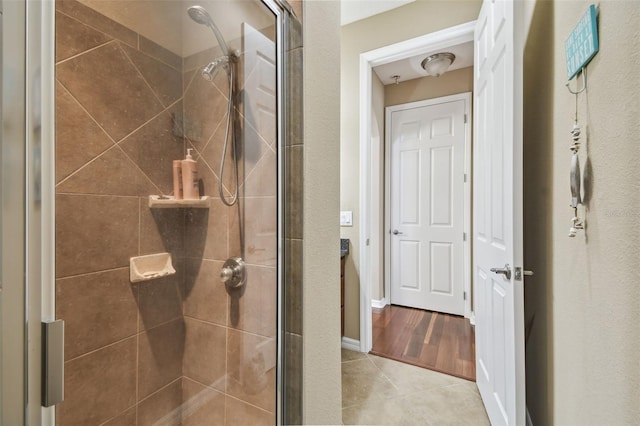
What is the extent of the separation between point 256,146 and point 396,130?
8.82ft

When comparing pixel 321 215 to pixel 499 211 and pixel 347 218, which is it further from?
pixel 347 218

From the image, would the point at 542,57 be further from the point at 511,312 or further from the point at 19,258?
the point at 19,258

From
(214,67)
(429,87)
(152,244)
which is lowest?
(152,244)

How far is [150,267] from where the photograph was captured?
4.18 ft

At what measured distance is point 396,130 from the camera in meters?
3.46

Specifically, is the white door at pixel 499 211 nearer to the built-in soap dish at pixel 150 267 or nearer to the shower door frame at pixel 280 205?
the shower door frame at pixel 280 205

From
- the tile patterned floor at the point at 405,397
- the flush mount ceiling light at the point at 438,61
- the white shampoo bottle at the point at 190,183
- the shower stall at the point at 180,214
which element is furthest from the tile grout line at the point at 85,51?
the flush mount ceiling light at the point at 438,61

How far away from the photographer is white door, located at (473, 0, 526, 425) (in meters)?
1.24

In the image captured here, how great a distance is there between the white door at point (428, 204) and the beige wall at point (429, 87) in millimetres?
92

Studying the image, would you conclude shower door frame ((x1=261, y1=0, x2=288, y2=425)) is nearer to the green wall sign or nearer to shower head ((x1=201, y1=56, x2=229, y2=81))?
shower head ((x1=201, y1=56, x2=229, y2=81))

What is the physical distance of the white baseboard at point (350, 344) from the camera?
242 centimetres

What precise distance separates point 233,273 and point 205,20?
1108 mm

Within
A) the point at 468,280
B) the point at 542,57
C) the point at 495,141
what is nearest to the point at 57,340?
the point at 495,141

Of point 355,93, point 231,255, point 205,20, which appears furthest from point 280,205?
point 355,93
